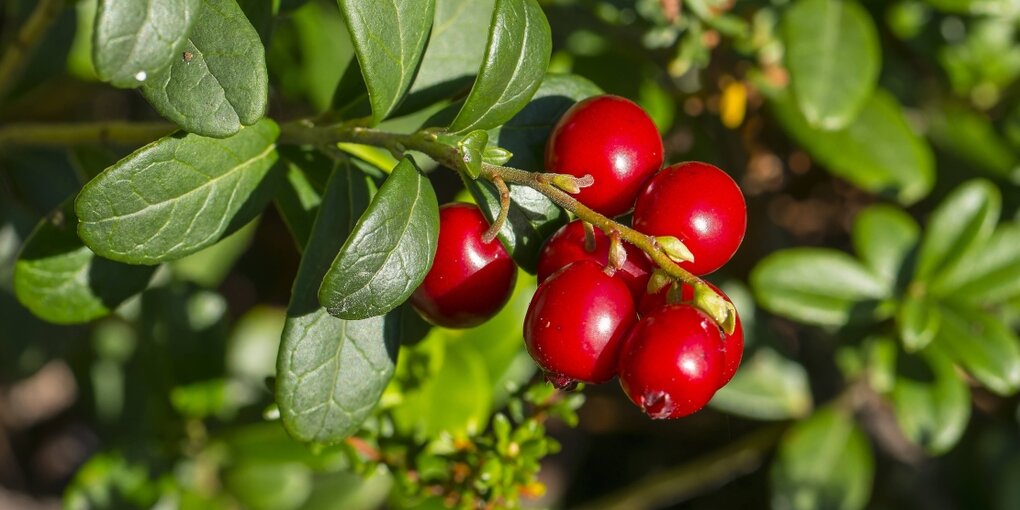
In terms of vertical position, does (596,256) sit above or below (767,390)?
above

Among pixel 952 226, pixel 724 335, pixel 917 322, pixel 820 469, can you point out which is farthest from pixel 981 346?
pixel 724 335

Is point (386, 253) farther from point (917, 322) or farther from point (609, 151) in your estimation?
point (917, 322)

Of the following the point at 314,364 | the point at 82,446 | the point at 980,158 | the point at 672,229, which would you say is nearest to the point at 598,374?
the point at 672,229

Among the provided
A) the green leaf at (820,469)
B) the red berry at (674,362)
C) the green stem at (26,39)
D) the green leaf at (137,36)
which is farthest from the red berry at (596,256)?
the green leaf at (820,469)

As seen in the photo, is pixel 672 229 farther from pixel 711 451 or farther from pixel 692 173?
pixel 711 451

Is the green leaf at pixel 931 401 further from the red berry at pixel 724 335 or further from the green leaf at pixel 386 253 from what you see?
the green leaf at pixel 386 253
